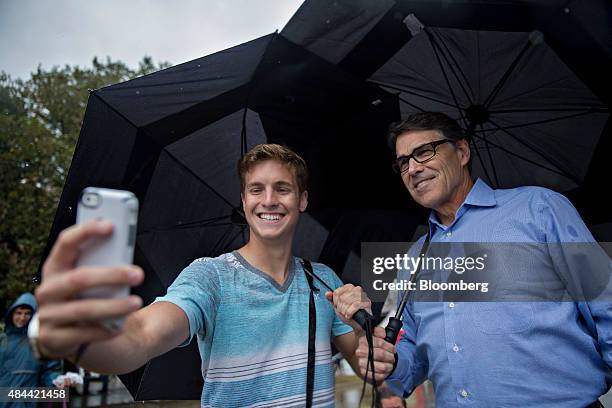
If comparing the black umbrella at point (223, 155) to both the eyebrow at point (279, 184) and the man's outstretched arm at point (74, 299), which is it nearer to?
the eyebrow at point (279, 184)

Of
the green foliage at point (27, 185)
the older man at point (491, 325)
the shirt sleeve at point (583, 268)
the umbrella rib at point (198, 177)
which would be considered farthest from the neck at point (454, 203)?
the green foliage at point (27, 185)

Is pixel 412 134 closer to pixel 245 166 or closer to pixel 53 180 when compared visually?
pixel 245 166

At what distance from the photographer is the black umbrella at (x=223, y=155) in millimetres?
2158

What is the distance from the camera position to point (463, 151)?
237 centimetres

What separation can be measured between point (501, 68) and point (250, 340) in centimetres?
177

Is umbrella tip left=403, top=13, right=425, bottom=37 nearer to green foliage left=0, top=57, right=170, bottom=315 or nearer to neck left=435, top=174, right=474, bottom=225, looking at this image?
neck left=435, top=174, right=474, bottom=225

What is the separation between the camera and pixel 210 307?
173 centimetres

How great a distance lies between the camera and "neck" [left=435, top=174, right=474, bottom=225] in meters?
2.26

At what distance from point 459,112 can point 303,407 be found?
1.76 m

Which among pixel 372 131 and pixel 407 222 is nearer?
pixel 372 131

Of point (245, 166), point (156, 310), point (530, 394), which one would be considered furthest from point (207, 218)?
point (530, 394)

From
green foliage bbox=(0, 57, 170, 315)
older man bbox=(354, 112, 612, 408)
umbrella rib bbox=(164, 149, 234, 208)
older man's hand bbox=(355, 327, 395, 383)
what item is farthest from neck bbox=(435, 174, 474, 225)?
green foliage bbox=(0, 57, 170, 315)

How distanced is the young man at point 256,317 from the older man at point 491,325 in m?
0.30

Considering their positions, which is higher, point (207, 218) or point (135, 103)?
point (135, 103)
